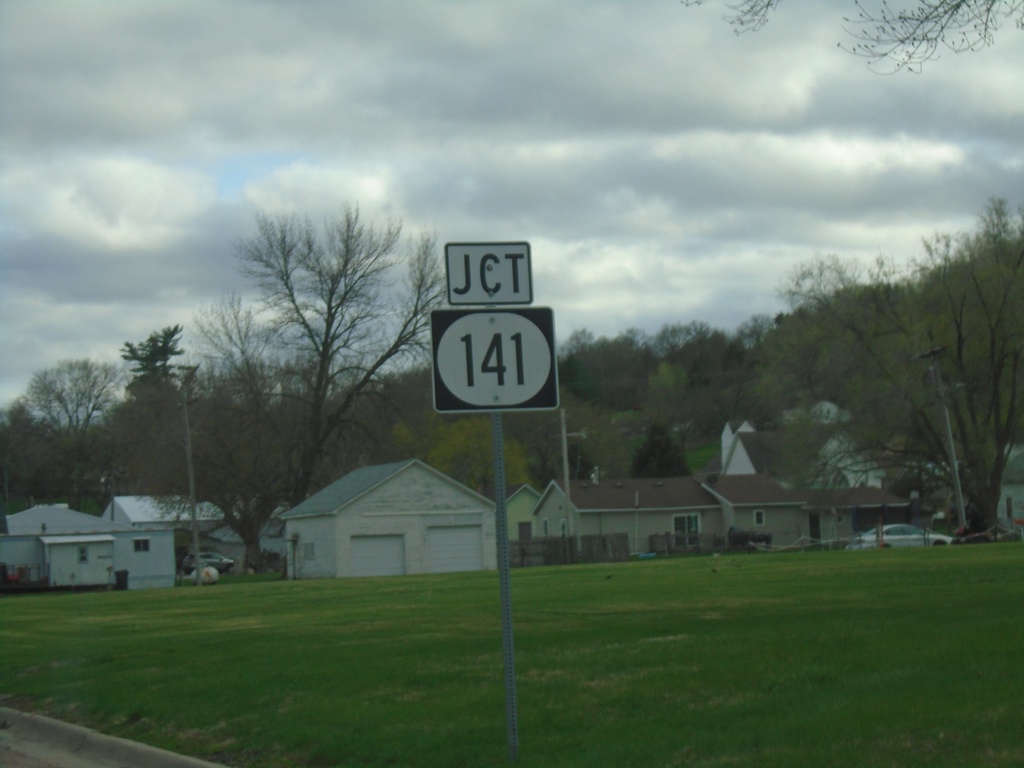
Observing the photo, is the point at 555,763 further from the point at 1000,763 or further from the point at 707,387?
the point at 707,387

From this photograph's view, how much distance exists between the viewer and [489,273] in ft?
26.0

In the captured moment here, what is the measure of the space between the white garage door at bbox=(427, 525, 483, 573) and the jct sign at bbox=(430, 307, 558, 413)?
51.3 metres

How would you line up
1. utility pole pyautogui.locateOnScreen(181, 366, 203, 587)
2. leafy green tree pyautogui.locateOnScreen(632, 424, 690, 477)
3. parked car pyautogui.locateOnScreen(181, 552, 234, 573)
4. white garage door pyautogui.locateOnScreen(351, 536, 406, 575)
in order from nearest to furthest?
1. utility pole pyautogui.locateOnScreen(181, 366, 203, 587)
2. white garage door pyautogui.locateOnScreen(351, 536, 406, 575)
3. parked car pyautogui.locateOnScreen(181, 552, 234, 573)
4. leafy green tree pyautogui.locateOnScreen(632, 424, 690, 477)

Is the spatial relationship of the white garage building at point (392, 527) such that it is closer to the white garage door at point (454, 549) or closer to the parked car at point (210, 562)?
the white garage door at point (454, 549)

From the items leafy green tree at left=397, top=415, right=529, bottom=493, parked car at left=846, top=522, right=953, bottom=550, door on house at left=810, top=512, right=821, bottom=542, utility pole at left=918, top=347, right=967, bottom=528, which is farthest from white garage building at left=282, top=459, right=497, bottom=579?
door on house at left=810, top=512, right=821, bottom=542

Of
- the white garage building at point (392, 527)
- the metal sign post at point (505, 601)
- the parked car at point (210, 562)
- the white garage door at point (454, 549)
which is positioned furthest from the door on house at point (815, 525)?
the metal sign post at point (505, 601)

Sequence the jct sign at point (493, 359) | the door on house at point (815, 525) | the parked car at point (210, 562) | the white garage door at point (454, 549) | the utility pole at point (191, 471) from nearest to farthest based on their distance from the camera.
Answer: the jct sign at point (493, 359) < the utility pole at point (191, 471) < the white garage door at point (454, 549) < the door on house at point (815, 525) < the parked car at point (210, 562)

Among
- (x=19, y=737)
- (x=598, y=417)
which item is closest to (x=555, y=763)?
(x=19, y=737)

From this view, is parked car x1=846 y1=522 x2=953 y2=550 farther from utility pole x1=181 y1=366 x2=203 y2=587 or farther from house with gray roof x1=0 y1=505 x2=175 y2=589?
house with gray roof x1=0 y1=505 x2=175 y2=589

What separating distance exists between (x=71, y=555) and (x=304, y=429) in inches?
524

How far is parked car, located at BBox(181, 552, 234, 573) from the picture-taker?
79850 mm

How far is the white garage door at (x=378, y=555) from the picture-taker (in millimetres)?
57719

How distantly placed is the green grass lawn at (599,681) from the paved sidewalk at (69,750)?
0.93 feet

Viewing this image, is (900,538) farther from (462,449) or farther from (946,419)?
(462,449)
